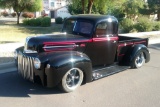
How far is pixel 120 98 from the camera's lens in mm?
4980

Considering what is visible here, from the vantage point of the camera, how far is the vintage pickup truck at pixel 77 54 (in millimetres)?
4949

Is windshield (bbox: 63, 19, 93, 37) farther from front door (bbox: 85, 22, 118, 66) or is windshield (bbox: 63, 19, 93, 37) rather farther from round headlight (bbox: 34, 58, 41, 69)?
round headlight (bbox: 34, 58, 41, 69)

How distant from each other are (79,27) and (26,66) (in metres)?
1.83

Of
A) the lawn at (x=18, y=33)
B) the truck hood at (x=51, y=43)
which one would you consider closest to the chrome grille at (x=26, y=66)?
the truck hood at (x=51, y=43)

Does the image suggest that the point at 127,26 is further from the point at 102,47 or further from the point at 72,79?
the point at 72,79

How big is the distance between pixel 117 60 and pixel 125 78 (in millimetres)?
694

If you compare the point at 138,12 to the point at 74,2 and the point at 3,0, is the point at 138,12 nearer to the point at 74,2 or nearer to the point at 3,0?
the point at 74,2

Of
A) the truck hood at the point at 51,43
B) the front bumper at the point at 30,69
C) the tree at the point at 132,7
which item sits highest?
the tree at the point at 132,7

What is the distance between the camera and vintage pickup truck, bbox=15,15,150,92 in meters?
4.95

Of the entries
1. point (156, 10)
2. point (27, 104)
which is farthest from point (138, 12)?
point (27, 104)

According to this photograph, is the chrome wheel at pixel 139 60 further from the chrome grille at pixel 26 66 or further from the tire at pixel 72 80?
the chrome grille at pixel 26 66

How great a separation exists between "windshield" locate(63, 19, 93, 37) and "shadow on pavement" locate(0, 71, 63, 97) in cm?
166

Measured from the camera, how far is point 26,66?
5.21 meters

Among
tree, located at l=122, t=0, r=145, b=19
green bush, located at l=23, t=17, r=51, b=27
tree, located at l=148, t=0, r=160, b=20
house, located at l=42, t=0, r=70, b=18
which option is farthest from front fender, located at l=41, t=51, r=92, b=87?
house, located at l=42, t=0, r=70, b=18
